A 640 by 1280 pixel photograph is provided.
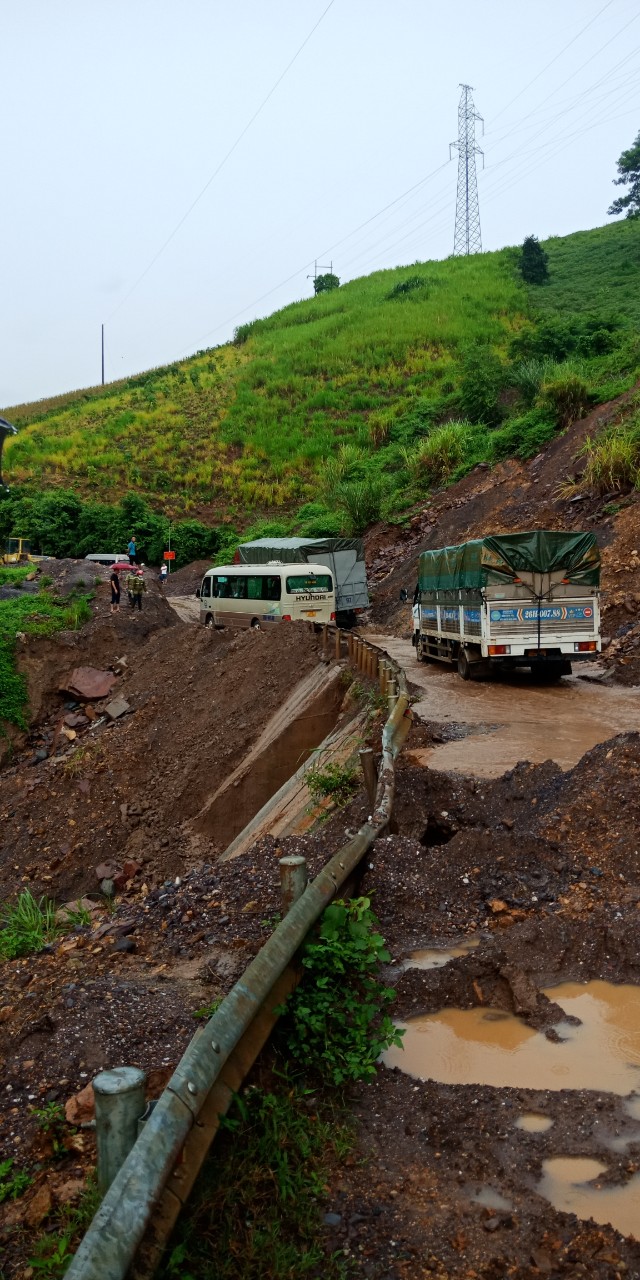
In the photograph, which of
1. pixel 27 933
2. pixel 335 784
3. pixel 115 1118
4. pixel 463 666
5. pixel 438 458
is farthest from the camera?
pixel 438 458

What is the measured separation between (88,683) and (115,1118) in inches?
792

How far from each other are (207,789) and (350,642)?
10.9 ft

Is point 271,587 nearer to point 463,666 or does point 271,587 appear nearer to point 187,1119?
point 463,666

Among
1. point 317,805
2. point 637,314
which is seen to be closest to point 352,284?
point 637,314

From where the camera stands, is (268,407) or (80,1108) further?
(268,407)

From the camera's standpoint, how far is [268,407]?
59.7 m

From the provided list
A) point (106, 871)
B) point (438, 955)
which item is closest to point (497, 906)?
point (438, 955)

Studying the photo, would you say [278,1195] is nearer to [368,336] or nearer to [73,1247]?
[73,1247]

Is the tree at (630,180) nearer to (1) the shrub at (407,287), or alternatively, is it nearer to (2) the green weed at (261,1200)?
(1) the shrub at (407,287)

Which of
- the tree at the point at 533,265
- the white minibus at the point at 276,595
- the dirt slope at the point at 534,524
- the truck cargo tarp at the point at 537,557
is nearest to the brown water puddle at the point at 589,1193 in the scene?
the truck cargo tarp at the point at 537,557

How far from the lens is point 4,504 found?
44219 mm

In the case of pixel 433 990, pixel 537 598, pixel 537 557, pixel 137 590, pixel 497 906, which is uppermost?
pixel 537 557

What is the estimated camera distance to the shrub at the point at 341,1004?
424 centimetres

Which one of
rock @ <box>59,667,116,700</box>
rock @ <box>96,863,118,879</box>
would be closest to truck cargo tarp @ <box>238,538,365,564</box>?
rock @ <box>59,667,116,700</box>
